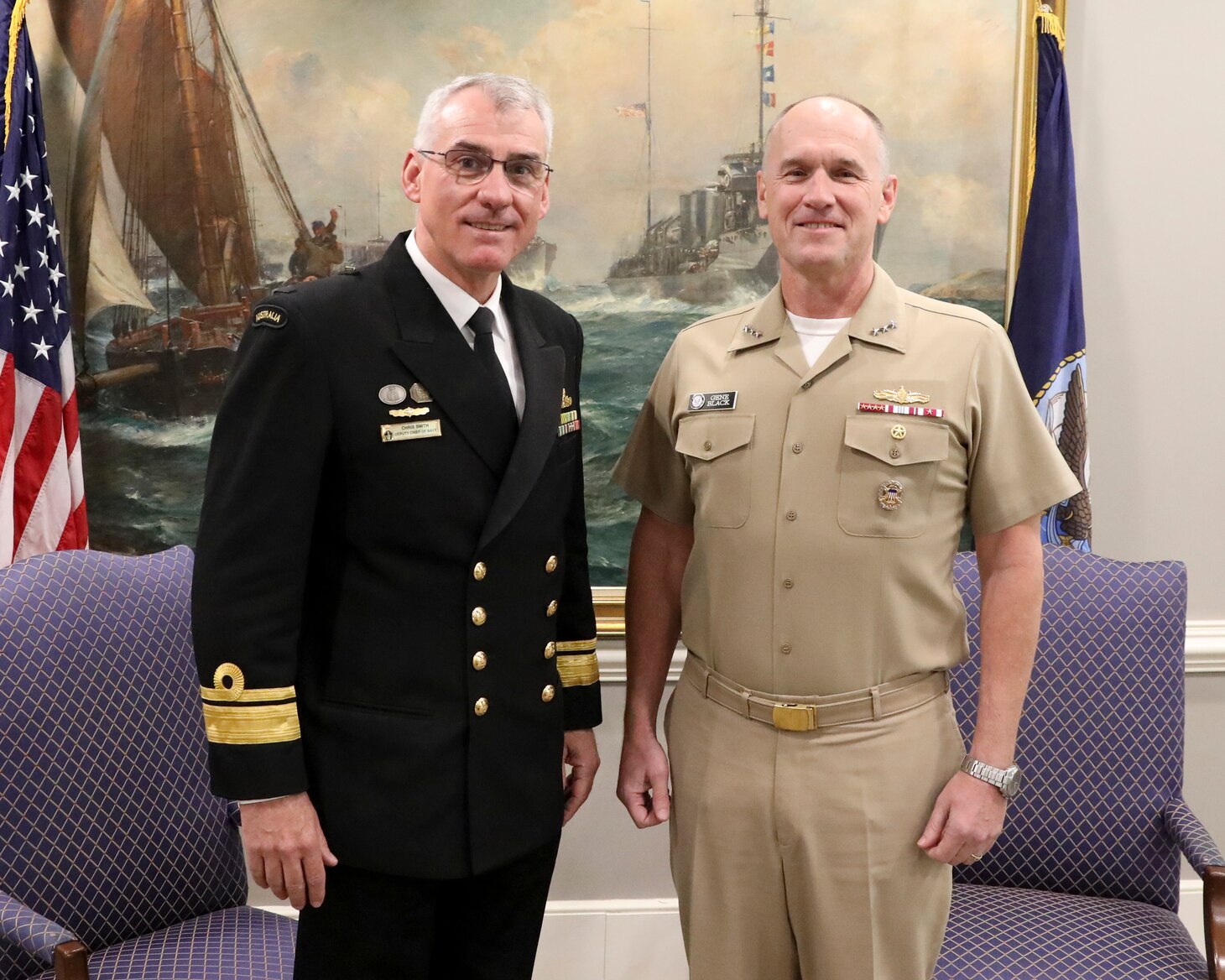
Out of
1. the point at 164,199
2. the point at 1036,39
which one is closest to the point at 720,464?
the point at 1036,39

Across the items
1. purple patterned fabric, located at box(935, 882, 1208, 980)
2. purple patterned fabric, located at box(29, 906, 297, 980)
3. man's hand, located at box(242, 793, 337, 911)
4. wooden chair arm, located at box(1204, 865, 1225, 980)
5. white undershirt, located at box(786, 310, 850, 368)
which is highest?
white undershirt, located at box(786, 310, 850, 368)

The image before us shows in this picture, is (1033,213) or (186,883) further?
(1033,213)

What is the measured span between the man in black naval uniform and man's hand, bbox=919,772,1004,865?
2.03 feet

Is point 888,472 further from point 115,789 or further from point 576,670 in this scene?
point 115,789

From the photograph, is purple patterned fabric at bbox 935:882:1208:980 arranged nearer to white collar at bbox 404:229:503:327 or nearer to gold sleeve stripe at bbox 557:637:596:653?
gold sleeve stripe at bbox 557:637:596:653

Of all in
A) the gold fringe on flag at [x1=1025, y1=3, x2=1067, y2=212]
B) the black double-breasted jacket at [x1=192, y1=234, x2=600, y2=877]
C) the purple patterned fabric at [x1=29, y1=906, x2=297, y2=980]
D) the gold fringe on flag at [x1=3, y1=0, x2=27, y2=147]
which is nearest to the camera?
the black double-breasted jacket at [x1=192, y1=234, x2=600, y2=877]

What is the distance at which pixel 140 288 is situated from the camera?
2.73m

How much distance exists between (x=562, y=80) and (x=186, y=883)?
1.99m

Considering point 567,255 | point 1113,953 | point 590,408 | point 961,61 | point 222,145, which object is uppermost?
point 961,61

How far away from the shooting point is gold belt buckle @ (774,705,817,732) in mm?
1712

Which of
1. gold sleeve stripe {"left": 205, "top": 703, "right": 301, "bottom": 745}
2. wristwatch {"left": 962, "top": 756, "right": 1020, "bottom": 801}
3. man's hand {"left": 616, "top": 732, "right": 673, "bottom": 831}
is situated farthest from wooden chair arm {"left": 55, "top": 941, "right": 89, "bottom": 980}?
wristwatch {"left": 962, "top": 756, "right": 1020, "bottom": 801}

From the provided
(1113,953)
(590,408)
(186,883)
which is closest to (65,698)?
(186,883)

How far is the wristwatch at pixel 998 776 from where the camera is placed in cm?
171

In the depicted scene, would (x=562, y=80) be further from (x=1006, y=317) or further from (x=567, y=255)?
(x=1006, y=317)
